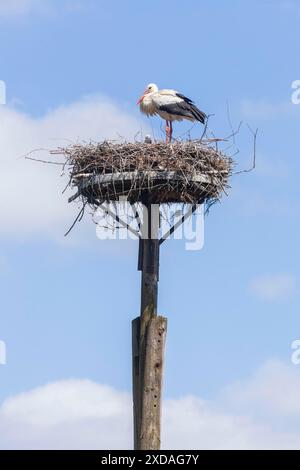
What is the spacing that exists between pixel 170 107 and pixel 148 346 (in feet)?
15.8

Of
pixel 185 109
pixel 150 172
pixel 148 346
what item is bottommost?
pixel 148 346

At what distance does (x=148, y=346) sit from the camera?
1385cm

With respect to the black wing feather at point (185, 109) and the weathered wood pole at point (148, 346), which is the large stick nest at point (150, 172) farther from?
the black wing feather at point (185, 109)

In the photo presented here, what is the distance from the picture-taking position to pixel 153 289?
14195 mm

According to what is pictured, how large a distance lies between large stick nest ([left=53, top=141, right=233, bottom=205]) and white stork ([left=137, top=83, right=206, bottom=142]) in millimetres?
2289

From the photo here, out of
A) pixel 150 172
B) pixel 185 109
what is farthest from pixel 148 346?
pixel 185 109

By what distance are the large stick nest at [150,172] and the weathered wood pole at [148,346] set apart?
0.26 meters

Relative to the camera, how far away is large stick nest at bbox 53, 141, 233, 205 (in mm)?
14484

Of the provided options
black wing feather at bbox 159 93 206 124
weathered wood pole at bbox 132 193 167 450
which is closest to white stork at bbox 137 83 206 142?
black wing feather at bbox 159 93 206 124

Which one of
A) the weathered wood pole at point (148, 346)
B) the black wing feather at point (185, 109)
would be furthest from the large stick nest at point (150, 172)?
the black wing feather at point (185, 109)

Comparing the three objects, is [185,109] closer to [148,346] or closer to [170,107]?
[170,107]

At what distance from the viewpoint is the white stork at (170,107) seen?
17594mm
